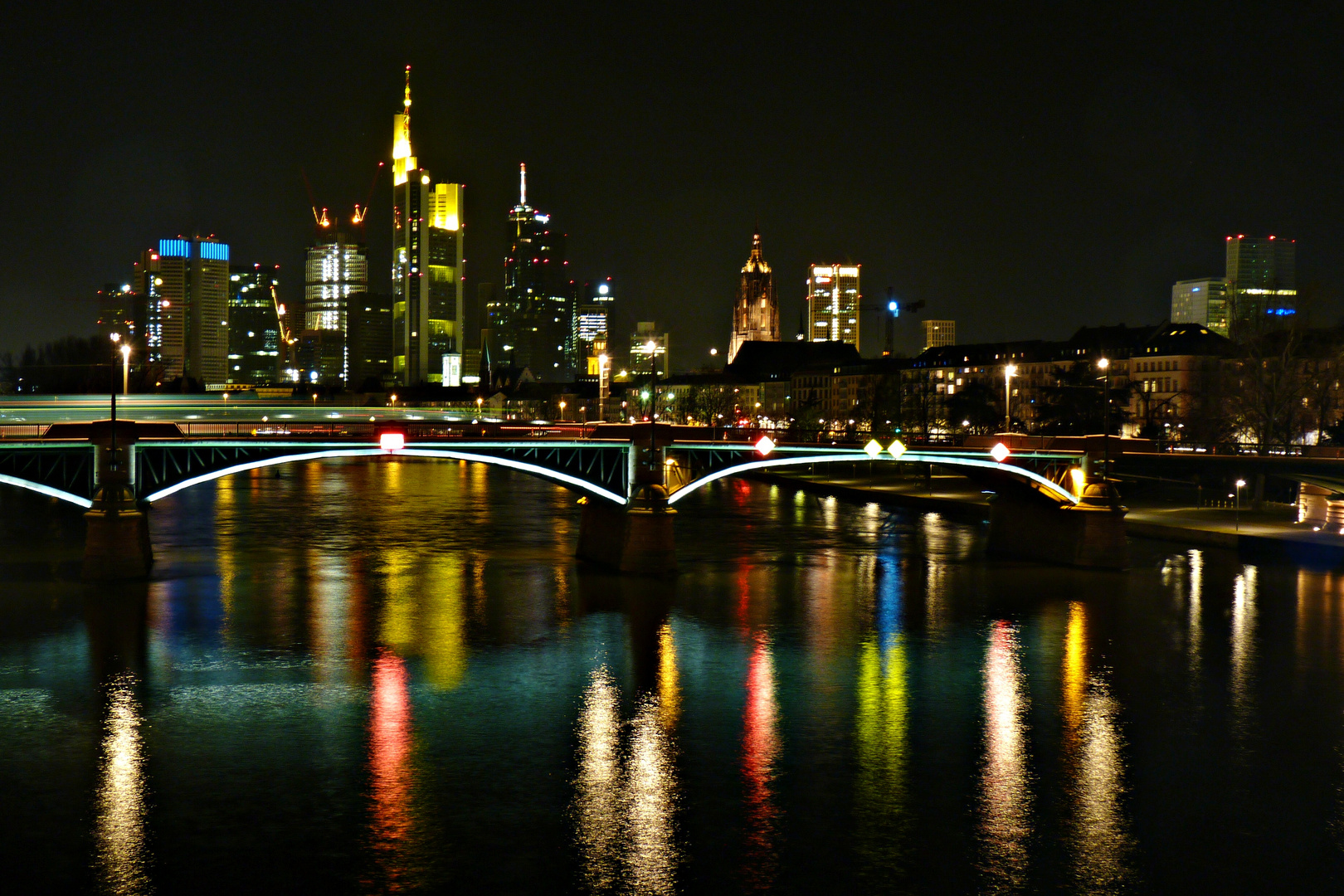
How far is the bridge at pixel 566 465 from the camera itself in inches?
1774

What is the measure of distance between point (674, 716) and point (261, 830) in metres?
10.2

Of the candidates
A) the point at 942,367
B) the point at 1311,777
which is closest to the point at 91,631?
the point at 1311,777

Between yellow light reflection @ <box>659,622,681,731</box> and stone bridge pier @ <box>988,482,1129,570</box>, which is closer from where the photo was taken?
yellow light reflection @ <box>659,622,681,731</box>

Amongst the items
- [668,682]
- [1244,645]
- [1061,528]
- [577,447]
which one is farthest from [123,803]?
[1061,528]

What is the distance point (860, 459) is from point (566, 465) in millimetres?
12510

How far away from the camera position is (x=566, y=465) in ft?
163

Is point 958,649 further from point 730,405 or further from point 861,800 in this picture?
point 730,405

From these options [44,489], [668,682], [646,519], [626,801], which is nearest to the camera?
[626,801]

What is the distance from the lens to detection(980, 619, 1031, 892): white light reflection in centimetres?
2028

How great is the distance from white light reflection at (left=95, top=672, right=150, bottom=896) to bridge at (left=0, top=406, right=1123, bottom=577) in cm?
1729

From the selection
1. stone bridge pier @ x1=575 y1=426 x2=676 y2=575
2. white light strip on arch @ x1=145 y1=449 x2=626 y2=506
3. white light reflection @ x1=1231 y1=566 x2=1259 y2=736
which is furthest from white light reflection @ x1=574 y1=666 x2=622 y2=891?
white light strip on arch @ x1=145 y1=449 x2=626 y2=506

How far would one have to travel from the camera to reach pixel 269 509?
Result: 7700 centimetres

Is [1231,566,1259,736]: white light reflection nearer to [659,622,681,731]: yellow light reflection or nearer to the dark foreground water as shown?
the dark foreground water

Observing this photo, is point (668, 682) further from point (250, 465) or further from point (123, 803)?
point (250, 465)
